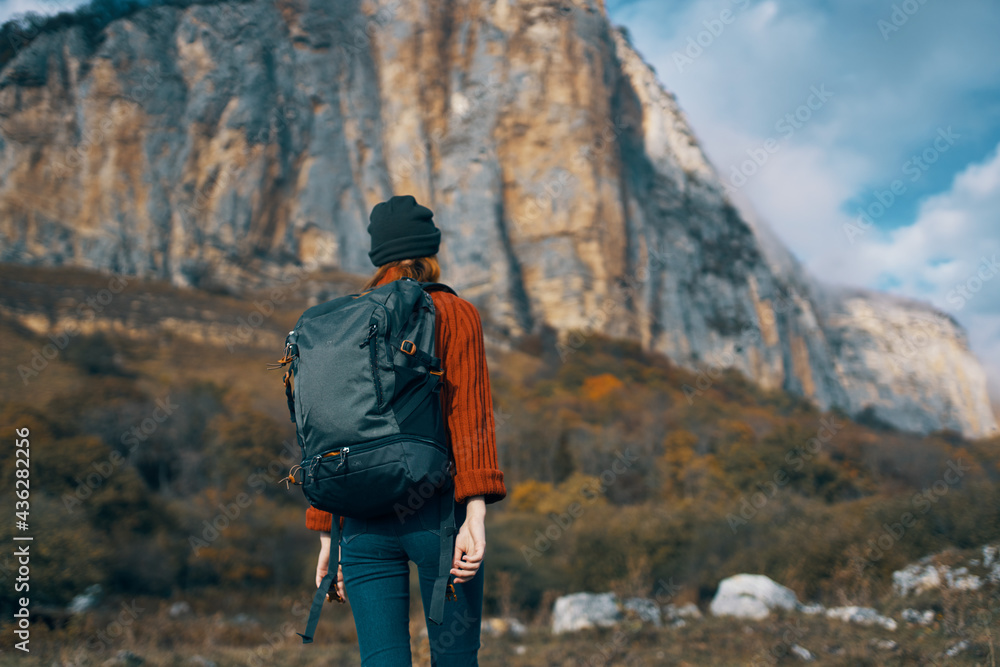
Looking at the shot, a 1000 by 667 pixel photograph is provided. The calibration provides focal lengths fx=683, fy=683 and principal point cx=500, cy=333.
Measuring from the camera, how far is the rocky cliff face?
1625 inches

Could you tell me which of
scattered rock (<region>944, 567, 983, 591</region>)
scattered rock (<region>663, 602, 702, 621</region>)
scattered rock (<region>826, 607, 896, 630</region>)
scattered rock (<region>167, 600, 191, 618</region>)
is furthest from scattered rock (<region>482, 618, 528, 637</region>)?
scattered rock (<region>167, 600, 191, 618</region>)

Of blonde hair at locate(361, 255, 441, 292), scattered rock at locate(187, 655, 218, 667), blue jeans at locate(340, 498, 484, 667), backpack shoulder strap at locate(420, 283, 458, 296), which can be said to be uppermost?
blonde hair at locate(361, 255, 441, 292)

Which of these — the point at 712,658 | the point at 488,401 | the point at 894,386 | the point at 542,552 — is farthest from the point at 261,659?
the point at 894,386

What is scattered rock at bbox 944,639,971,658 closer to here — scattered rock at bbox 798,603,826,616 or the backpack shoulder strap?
scattered rock at bbox 798,603,826,616

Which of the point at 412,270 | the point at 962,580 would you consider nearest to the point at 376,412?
the point at 412,270

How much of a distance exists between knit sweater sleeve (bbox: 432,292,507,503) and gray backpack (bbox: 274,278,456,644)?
4 cm

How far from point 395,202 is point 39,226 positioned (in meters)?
46.4

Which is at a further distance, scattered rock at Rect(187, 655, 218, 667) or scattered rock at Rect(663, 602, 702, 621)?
scattered rock at Rect(663, 602, 702, 621)

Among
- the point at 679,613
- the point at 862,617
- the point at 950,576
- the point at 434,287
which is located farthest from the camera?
the point at 679,613

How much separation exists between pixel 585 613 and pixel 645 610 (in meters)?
0.84

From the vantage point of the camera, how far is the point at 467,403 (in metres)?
1.56

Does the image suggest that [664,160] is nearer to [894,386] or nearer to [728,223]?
[728,223]

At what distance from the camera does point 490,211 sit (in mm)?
46344

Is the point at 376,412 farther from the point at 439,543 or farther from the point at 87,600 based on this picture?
the point at 87,600
